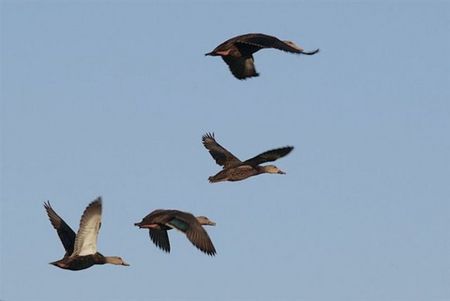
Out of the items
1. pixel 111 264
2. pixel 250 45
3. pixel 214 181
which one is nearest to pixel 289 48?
pixel 250 45

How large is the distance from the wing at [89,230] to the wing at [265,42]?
18.0ft

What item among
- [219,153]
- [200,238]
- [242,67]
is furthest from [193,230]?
[219,153]

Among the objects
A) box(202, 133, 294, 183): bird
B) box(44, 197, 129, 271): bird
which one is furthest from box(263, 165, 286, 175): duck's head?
box(44, 197, 129, 271): bird

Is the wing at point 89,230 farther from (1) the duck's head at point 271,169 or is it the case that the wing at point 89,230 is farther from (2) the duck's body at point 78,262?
(1) the duck's head at point 271,169

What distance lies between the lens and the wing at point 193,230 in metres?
34.2

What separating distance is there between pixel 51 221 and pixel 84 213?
431cm

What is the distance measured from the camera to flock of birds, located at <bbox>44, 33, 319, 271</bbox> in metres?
35.0

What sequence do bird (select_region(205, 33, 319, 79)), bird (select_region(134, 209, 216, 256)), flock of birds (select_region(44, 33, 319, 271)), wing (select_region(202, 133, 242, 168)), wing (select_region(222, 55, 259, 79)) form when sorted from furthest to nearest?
wing (select_region(202, 133, 242, 168)) → wing (select_region(222, 55, 259, 79)) → bird (select_region(205, 33, 319, 79)) → flock of birds (select_region(44, 33, 319, 271)) → bird (select_region(134, 209, 216, 256))

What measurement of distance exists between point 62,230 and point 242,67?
648 cm

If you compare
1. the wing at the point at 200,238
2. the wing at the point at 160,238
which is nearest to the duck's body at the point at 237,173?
the wing at the point at 160,238

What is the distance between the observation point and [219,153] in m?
44.2

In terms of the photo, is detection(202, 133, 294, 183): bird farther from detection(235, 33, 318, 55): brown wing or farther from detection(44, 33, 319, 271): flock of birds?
detection(235, 33, 318, 55): brown wing

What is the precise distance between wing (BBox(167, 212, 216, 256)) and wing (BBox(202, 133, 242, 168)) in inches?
243

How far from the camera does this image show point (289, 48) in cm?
3538
